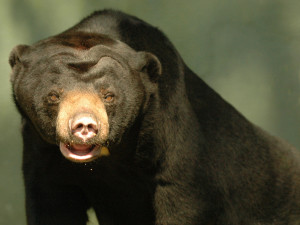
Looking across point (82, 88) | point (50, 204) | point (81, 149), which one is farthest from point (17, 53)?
point (50, 204)

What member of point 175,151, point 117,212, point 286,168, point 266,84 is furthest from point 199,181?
point 266,84

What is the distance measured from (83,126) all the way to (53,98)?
0.46 m

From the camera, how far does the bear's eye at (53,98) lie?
6605 mm

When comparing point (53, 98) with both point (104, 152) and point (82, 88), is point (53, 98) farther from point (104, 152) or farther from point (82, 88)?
point (104, 152)

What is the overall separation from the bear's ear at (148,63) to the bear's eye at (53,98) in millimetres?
779

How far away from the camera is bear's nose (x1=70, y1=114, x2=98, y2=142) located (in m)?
6.29

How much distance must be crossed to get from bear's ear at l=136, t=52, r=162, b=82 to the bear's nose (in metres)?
0.88

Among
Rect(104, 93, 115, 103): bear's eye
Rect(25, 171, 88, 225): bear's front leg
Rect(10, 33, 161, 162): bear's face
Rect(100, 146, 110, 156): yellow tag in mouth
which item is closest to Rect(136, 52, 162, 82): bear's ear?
Rect(10, 33, 161, 162): bear's face

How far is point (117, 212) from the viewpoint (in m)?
7.82

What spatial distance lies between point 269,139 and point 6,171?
3098mm

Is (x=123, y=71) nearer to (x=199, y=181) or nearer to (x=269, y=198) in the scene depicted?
(x=199, y=181)

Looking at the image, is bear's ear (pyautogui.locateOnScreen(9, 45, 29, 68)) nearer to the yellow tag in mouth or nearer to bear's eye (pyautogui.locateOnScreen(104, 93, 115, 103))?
bear's eye (pyautogui.locateOnScreen(104, 93, 115, 103))

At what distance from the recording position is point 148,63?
7039 mm

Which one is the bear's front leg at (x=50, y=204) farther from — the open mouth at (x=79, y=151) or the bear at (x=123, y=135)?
the open mouth at (x=79, y=151)
